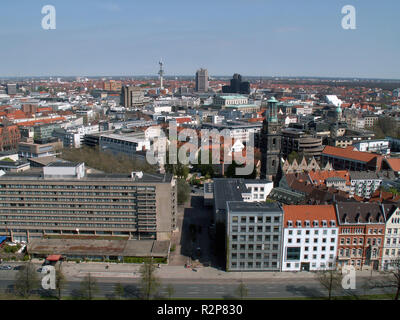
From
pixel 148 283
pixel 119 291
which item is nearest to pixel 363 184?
pixel 148 283

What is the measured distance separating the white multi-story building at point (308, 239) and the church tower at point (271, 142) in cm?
1638

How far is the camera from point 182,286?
89.2 ft

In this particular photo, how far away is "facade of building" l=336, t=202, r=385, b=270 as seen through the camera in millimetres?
29141

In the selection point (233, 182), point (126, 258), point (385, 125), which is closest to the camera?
point (126, 258)

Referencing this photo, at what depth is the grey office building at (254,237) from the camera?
2819 cm

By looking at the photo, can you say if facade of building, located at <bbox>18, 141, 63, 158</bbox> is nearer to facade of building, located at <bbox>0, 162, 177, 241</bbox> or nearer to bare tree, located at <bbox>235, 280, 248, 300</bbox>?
facade of building, located at <bbox>0, 162, 177, 241</bbox>

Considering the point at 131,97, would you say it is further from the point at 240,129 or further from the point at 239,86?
the point at 240,129

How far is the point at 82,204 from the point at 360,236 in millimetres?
23805

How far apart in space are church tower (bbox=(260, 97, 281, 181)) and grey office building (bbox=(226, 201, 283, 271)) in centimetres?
1672
